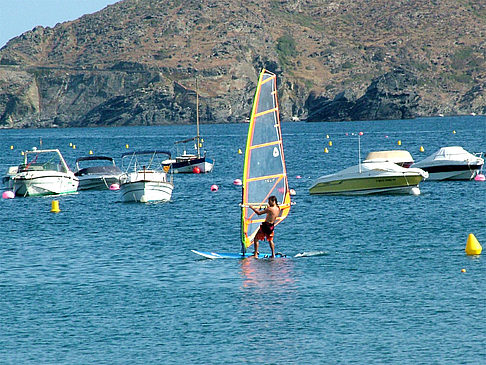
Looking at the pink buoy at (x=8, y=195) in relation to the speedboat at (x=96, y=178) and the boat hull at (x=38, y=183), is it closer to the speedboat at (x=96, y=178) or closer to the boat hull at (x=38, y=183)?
the boat hull at (x=38, y=183)

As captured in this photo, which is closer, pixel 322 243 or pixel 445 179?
pixel 322 243

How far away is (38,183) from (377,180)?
80.6 ft

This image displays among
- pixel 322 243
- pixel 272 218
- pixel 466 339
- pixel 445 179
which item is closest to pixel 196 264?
pixel 272 218

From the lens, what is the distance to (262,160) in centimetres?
3684

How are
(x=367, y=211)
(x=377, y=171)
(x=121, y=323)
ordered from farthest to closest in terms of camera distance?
(x=377, y=171) → (x=367, y=211) → (x=121, y=323)

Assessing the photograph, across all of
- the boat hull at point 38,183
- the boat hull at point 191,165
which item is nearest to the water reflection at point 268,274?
the boat hull at point 38,183

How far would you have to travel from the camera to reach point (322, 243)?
42.0 meters

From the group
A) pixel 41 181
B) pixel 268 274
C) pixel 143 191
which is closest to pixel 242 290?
pixel 268 274

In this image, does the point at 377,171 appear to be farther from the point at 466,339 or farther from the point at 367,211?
the point at 466,339

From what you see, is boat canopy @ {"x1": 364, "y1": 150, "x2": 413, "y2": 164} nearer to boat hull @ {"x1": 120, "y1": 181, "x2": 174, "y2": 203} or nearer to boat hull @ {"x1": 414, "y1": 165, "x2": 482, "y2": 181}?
boat hull @ {"x1": 414, "y1": 165, "x2": 482, "y2": 181}

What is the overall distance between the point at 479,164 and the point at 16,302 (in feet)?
160

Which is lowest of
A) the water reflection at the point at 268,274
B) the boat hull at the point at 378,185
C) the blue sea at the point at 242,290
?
the blue sea at the point at 242,290

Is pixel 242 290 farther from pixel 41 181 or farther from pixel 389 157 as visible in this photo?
pixel 389 157

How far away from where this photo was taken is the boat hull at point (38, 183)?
217 feet
